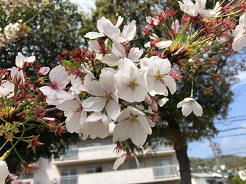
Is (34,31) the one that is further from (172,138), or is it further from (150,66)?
(150,66)

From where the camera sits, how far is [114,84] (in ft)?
2.24

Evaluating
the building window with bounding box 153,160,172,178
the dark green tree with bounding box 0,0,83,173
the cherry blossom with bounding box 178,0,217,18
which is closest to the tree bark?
the dark green tree with bounding box 0,0,83,173

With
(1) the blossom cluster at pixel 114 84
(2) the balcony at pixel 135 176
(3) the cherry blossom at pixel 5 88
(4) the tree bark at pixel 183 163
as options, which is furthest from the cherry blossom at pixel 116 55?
(2) the balcony at pixel 135 176

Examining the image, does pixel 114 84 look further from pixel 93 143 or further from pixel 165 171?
pixel 93 143

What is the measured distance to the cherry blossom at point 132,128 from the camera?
700 mm

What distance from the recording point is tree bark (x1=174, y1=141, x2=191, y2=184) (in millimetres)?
7898

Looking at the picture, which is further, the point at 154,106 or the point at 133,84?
the point at 154,106

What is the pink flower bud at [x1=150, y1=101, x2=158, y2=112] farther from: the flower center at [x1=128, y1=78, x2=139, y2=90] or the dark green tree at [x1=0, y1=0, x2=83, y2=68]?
the dark green tree at [x1=0, y1=0, x2=83, y2=68]

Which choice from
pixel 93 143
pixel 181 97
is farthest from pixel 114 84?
pixel 93 143

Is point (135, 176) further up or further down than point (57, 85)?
further down

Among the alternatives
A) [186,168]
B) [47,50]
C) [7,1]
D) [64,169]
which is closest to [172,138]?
[186,168]

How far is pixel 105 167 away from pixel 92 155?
4.41ft

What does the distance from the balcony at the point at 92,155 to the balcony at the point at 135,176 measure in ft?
4.11

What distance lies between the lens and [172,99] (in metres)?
6.79
